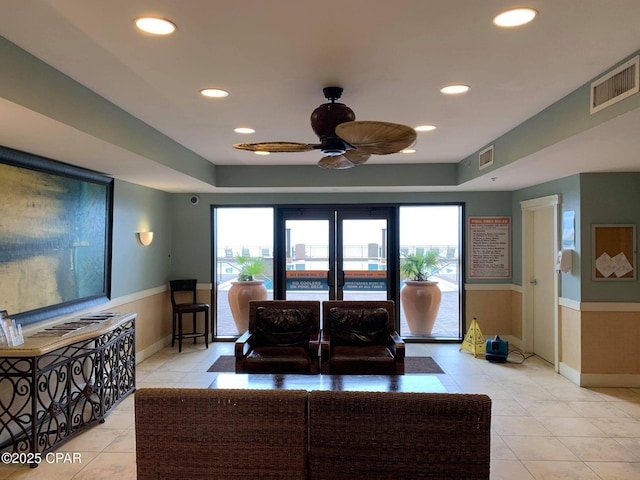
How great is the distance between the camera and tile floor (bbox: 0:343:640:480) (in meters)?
2.89

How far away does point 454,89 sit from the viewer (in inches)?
113

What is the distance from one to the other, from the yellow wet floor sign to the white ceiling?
2.72 m

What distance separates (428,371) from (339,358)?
145cm

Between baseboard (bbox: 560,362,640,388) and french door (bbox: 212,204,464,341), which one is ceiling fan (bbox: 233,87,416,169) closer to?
french door (bbox: 212,204,464,341)

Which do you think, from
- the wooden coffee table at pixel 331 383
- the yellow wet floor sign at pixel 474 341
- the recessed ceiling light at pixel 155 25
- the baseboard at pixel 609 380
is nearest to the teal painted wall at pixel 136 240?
the wooden coffee table at pixel 331 383

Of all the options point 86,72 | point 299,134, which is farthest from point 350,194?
point 86,72

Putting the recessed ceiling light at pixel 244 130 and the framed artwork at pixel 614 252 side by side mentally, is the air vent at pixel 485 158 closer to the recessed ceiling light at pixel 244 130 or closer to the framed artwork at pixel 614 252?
the framed artwork at pixel 614 252

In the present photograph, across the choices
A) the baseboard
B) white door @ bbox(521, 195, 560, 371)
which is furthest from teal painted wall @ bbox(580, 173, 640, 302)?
the baseboard

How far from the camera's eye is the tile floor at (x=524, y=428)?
2.89m

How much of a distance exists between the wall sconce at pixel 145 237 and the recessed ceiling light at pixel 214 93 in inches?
119

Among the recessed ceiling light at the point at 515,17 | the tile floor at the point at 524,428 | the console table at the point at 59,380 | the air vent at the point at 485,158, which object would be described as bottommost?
the tile floor at the point at 524,428

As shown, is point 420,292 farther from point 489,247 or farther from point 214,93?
point 214,93

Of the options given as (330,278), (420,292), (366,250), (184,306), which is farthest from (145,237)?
(420,292)

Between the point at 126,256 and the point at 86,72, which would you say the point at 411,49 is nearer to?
the point at 86,72
